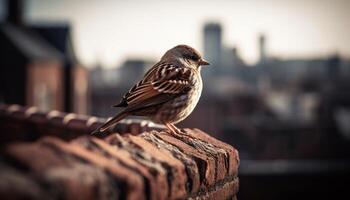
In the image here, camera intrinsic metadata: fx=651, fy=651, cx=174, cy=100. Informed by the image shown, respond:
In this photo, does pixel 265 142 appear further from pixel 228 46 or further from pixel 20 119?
pixel 20 119

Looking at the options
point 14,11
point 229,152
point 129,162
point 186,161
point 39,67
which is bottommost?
point 39,67

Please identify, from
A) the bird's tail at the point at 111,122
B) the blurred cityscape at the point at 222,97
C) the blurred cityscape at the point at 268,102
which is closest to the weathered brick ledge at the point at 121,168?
the bird's tail at the point at 111,122

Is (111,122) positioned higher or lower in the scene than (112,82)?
higher

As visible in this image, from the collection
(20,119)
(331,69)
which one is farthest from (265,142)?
(20,119)

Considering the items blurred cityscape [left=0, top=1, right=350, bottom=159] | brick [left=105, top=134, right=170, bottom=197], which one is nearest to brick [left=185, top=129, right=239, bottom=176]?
brick [left=105, top=134, right=170, bottom=197]

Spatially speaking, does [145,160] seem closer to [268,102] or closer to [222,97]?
[222,97]

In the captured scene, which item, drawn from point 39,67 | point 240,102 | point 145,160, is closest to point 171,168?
point 145,160
